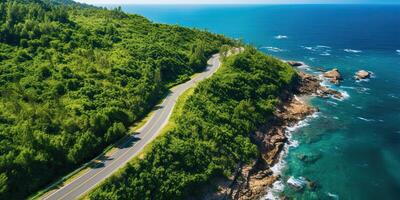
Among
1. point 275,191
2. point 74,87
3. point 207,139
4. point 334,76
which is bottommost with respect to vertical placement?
point 275,191

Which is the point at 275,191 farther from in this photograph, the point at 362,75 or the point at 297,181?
the point at 362,75

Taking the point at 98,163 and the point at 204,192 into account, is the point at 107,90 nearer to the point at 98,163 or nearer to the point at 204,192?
the point at 98,163

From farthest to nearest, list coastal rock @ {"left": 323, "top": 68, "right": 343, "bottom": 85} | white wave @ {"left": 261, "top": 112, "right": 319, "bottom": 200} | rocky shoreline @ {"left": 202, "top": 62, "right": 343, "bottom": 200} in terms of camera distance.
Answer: coastal rock @ {"left": 323, "top": 68, "right": 343, "bottom": 85} → white wave @ {"left": 261, "top": 112, "right": 319, "bottom": 200} → rocky shoreline @ {"left": 202, "top": 62, "right": 343, "bottom": 200}

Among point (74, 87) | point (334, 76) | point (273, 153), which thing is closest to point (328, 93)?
point (334, 76)

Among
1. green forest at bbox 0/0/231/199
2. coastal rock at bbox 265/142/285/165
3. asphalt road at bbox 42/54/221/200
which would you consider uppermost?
green forest at bbox 0/0/231/199

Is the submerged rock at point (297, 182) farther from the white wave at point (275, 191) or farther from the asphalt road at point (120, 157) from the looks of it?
the asphalt road at point (120, 157)

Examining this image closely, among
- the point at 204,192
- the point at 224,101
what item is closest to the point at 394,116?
the point at 224,101

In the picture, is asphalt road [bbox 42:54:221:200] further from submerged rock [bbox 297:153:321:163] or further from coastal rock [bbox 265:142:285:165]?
submerged rock [bbox 297:153:321:163]

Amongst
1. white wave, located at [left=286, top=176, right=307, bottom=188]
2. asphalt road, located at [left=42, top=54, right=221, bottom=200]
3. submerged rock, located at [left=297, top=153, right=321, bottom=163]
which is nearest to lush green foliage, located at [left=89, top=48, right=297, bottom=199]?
asphalt road, located at [left=42, top=54, right=221, bottom=200]
